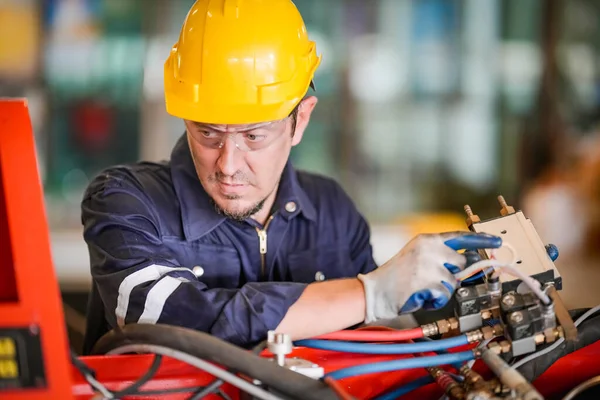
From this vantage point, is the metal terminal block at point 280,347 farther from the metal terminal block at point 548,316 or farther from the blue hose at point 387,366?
the metal terminal block at point 548,316

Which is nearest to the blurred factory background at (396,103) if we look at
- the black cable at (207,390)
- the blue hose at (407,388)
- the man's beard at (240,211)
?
the man's beard at (240,211)

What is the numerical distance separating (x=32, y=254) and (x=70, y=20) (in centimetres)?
450

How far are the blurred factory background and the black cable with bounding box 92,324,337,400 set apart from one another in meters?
4.01

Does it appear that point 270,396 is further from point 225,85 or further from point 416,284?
point 225,85

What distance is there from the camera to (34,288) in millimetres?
995

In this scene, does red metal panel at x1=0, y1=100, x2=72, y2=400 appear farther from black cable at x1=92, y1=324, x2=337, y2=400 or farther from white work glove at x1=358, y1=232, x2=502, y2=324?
white work glove at x1=358, y1=232, x2=502, y2=324

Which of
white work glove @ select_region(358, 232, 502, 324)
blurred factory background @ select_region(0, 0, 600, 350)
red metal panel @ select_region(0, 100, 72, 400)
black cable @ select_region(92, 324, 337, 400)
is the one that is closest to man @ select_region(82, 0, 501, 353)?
white work glove @ select_region(358, 232, 502, 324)

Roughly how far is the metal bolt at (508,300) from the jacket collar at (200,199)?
2.31 ft

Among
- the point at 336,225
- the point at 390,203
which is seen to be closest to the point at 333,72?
the point at 390,203

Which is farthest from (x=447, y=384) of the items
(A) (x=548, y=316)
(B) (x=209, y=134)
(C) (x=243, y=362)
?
(B) (x=209, y=134)

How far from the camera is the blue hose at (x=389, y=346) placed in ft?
4.01

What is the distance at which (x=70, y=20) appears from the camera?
5152 mm

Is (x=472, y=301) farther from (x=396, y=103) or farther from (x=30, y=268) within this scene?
(x=396, y=103)

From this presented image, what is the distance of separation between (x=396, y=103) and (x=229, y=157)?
4.20 meters
